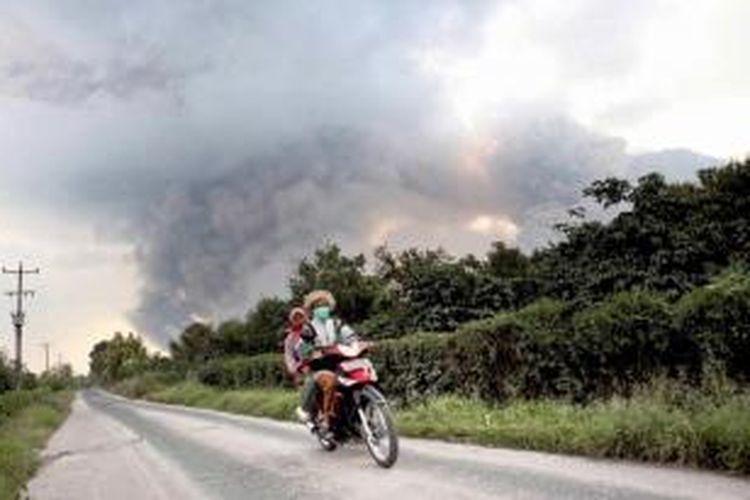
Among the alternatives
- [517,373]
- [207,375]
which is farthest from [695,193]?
[207,375]

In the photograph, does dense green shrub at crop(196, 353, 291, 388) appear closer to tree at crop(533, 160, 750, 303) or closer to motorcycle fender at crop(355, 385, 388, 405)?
tree at crop(533, 160, 750, 303)

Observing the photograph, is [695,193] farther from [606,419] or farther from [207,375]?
[207,375]

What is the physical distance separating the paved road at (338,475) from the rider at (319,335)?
1.05 meters

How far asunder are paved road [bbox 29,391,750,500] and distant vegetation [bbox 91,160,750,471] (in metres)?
0.86

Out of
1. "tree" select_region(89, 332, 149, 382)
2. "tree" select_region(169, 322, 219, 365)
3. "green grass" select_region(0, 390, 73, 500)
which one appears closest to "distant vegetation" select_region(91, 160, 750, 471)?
"green grass" select_region(0, 390, 73, 500)

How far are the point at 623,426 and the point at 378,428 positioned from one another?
2.74 meters

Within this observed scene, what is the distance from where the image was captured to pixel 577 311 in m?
18.8

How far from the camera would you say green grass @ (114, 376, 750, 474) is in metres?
10.0

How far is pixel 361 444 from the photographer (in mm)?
14758

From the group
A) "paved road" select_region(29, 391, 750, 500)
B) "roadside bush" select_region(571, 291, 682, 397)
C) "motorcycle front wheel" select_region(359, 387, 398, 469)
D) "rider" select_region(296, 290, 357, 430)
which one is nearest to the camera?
"paved road" select_region(29, 391, 750, 500)

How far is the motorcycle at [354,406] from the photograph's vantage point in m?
12.6

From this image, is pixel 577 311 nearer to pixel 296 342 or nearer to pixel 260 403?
pixel 296 342

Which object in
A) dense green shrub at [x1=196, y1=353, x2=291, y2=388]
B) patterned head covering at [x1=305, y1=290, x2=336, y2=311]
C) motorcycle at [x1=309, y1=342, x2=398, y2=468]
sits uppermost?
dense green shrub at [x1=196, y1=353, x2=291, y2=388]

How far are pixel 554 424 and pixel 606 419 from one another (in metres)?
1.73
